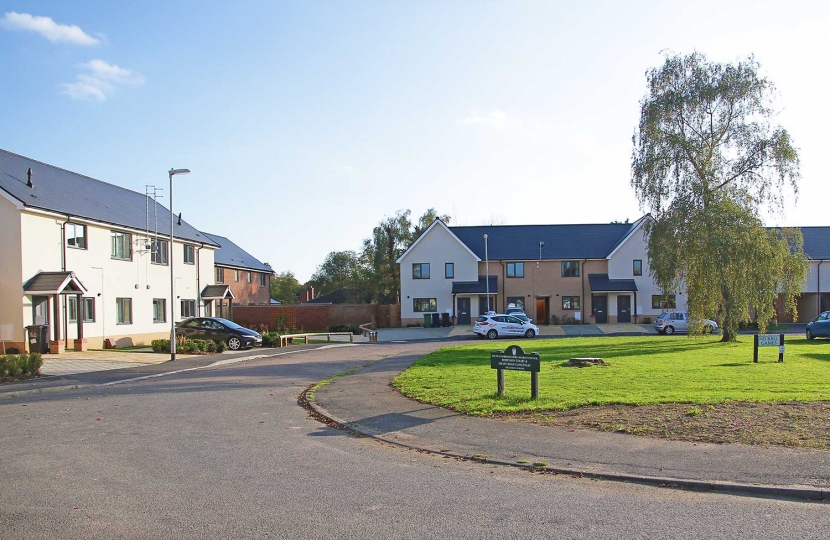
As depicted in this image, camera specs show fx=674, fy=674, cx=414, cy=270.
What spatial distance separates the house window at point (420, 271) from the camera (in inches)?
2135

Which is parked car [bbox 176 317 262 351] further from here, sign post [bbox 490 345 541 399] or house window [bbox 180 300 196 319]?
sign post [bbox 490 345 541 399]

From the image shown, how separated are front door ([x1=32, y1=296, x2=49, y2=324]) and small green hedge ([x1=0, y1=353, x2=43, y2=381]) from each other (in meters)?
8.83

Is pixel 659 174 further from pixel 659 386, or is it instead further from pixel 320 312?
pixel 320 312

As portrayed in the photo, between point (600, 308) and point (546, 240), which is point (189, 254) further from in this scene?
point (600, 308)

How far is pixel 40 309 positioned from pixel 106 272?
480 centimetres

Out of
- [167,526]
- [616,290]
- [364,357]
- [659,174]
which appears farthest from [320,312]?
[167,526]

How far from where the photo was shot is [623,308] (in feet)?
171

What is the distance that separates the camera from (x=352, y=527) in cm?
606

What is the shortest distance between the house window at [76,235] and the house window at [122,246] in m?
2.16

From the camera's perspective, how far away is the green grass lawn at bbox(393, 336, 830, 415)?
1248 centimetres

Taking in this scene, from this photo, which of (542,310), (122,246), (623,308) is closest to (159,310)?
(122,246)

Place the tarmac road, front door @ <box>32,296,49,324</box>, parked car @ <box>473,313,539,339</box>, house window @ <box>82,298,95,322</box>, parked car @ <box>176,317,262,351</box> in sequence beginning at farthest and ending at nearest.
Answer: parked car @ <box>473,313,539,339</box> → parked car @ <box>176,317,262,351</box> → house window @ <box>82,298,95,322</box> → front door @ <box>32,296,49,324</box> → the tarmac road

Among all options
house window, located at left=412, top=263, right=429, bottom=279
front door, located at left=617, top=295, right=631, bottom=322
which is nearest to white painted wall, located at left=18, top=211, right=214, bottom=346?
house window, located at left=412, top=263, right=429, bottom=279

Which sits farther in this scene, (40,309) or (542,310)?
(542,310)
